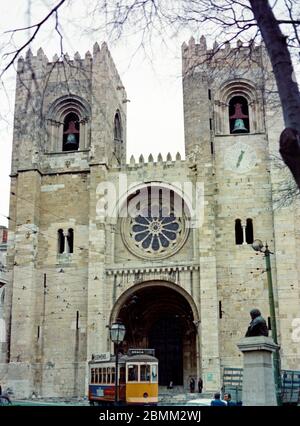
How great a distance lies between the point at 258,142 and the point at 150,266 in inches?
304

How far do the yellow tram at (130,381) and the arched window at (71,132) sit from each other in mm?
12312

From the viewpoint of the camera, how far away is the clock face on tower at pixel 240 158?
28484mm

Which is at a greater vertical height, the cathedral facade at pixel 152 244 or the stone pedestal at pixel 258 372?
Answer: the cathedral facade at pixel 152 244

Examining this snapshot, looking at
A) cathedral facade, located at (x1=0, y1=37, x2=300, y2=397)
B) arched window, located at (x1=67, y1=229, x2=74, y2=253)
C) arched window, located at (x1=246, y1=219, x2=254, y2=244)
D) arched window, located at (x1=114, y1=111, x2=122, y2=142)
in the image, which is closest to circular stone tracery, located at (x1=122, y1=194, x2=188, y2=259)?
cathedral facade, located at (x1=0, y1=37, x2=300, y2=397)

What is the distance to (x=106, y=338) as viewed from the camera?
26.8m

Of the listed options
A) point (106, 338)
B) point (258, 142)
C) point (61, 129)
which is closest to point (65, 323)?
point (106, 338)

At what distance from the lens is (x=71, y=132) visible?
31312 millimetres

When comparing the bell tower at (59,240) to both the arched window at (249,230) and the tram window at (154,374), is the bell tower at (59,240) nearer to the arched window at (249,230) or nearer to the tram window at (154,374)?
the tram window at (154,374)

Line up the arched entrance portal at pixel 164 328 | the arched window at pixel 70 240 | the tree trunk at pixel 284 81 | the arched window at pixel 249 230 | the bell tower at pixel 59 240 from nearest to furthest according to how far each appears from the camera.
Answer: the tree trunk at pixel 284 81
the bell tower at pixel 59 240
the arched window at pixel 249 230
the arched entrance portal at pixel 164 328
the arched window at pixel 70 240

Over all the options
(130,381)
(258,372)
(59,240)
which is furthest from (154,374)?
(258,372)

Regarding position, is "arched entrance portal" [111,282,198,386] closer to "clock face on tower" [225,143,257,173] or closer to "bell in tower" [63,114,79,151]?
"clock face on tower" [225,143,257,173]

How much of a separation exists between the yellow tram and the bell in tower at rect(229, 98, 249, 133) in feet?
39.8

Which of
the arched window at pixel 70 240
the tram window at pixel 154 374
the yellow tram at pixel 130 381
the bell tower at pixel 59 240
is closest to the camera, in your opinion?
the yellow tram at pixel 130 381

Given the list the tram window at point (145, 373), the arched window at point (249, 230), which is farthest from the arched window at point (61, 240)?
the tram window at point (145, 373)
